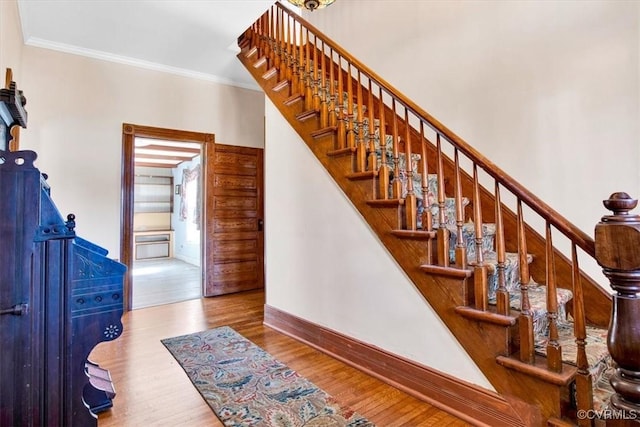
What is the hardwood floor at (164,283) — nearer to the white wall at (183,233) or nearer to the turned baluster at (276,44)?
the white wall at (183,233)

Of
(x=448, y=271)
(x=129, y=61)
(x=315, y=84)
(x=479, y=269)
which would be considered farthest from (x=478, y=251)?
(x=129, y=61)

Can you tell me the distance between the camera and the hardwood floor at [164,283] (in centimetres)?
456

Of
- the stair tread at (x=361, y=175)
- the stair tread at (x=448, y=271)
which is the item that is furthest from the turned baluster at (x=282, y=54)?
the stair tread at (x=448, y=271)

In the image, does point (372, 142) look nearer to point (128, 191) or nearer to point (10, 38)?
point (10, 38)

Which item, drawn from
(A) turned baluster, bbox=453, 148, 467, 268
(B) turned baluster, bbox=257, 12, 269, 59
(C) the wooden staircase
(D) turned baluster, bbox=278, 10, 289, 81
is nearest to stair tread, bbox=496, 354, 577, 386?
(C) the wooden staircase

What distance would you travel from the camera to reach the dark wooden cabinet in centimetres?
143

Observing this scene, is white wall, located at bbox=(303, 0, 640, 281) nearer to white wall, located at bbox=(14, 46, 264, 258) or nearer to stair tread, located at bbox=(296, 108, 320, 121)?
stair tread, located at bbox=(296, 108, 320, 121)

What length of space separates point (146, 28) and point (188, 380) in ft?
11.3

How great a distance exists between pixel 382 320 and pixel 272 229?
62.5 inches

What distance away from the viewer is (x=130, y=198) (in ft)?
13.5

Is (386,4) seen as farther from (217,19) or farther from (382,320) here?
(382,320)

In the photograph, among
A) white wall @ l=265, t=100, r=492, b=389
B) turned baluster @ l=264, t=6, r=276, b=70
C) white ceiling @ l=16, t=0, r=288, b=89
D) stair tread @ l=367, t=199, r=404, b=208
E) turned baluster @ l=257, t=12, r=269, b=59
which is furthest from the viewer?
turned baluster @ l=257, t=12, r=269, b=59

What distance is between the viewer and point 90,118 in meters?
3.90

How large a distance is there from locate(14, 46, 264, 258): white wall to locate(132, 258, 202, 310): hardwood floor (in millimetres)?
957
